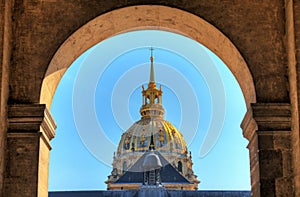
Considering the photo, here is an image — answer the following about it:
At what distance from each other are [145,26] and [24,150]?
124 inches

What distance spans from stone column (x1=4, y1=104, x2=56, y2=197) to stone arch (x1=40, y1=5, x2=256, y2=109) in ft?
1.50

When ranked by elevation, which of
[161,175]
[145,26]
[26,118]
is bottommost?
[26,118]

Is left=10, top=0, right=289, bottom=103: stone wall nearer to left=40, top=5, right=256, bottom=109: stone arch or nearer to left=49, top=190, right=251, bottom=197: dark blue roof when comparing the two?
left=40, top=5, right=256, bottom=109: stone arch

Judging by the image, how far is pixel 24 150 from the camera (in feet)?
34.6

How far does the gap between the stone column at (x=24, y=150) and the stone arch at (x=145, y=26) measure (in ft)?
1.50

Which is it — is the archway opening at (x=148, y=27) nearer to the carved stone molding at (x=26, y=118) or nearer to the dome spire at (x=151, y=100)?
the carved stone molding at (x=26, y=118)

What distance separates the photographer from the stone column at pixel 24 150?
10.4 meters

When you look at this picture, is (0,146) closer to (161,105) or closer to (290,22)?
(290,22)

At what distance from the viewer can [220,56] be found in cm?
1209

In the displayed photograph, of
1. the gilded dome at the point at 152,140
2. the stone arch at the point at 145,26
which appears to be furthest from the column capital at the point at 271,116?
the gilded dome at the point at 152,140

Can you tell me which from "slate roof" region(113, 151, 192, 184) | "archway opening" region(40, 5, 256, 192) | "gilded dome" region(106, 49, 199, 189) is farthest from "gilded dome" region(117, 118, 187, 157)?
"archway opening" region(40, 5, 256, 192)

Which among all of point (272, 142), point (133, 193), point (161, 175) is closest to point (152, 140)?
point (161, 175)

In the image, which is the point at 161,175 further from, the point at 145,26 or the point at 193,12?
the point at 193,12

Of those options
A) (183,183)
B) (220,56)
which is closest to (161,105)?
(183,183)
